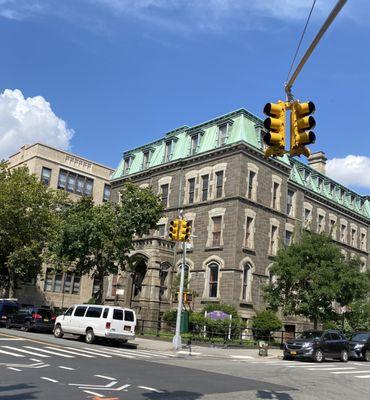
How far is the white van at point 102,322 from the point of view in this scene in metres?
24.6

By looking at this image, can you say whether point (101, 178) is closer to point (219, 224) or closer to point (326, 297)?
point (219, 224)

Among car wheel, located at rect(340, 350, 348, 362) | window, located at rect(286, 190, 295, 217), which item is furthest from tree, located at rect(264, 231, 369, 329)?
window, located at rect(286, 190, 295, 217)

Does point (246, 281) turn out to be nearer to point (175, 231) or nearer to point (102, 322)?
point (175, 231)

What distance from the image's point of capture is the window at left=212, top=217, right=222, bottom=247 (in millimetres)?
38062

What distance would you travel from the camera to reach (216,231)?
126ft

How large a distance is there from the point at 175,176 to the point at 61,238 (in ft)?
42.2

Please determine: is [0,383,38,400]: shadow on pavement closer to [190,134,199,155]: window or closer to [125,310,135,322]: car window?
[125,310,135,322]: car window

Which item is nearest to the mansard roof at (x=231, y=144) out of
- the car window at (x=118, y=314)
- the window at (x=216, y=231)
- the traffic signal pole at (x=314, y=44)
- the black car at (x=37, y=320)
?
the window at (x=216, y=231)

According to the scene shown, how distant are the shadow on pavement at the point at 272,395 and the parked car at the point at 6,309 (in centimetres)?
2599

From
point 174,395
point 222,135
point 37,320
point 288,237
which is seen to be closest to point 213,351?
point 37,320

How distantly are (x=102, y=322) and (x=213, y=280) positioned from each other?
14139 millimetres

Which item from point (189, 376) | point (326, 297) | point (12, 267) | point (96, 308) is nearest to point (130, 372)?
point (189, 376)

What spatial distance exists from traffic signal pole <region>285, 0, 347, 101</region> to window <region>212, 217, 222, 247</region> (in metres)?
28.7

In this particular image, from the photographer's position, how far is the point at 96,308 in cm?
2530
